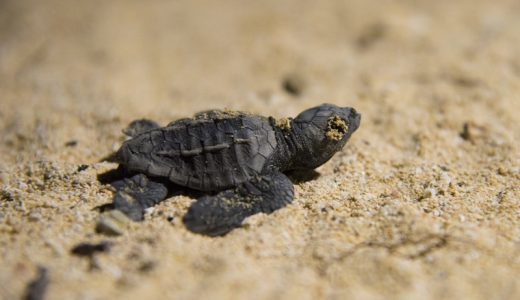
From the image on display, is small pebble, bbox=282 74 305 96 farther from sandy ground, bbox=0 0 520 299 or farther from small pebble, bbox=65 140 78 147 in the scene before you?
small pebble, bbox=65 140 78 147

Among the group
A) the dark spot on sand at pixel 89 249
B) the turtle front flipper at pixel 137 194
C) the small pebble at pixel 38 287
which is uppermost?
the turtle front flipper at pixel 137 194

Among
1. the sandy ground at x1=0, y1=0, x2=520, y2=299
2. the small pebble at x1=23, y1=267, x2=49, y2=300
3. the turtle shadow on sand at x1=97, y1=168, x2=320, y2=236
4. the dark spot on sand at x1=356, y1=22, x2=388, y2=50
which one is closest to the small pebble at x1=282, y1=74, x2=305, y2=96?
the sandy ground at x1=0, y1=0, x2=520, y2=299

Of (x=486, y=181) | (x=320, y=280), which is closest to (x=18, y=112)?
(x=320, y=280)

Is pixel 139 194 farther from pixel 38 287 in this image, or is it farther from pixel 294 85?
pixel 294 85

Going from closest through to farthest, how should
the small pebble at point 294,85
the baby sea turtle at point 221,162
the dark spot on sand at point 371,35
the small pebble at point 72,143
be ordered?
the baby sea turtle at point 221,162 → the small pebble at point 72,143 → the small pebble at point 294,85 → the dark spot on sand at point 371,35

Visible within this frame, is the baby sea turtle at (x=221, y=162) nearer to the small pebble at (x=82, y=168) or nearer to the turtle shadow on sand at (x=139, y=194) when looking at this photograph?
the turtle shadow on sand at (x=139, y=194)

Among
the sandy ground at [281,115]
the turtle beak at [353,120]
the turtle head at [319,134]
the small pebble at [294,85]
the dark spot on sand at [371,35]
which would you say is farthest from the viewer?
the dark spot on sand at [371,35]

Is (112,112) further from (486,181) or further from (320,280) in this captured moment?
(486,181)

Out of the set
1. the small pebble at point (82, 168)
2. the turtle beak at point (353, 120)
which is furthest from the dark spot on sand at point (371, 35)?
the small pebble at point (82, 168)
